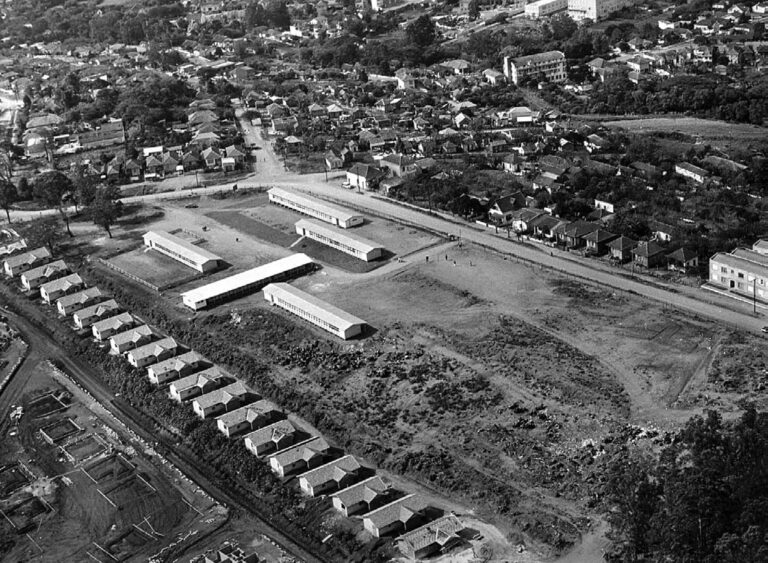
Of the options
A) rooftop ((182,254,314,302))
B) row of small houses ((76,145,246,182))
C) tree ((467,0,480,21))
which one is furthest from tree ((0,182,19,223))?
tree ((467,0,480,21))

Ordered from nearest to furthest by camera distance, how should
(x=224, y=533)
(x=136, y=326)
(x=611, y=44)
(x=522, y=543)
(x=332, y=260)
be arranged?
1. (x=522, y=543)
2. (x=224, y=533)
3. (x=136, y=326)
4. (x=332, y=260)
5. (x=611, y=44)

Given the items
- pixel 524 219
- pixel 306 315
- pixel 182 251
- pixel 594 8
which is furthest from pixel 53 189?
pixel 594 8

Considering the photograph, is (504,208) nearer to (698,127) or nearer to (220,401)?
(698,127)

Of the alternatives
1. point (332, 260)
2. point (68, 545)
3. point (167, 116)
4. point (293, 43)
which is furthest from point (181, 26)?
point (68, 545)

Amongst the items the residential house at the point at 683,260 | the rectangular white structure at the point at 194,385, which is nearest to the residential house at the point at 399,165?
the residential house at the point at 683,260

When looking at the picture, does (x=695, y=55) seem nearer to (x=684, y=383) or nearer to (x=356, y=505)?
(x=684, y=383)

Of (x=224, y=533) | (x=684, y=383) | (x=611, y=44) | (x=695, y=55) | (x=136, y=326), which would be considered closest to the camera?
(x=224, y=533)
